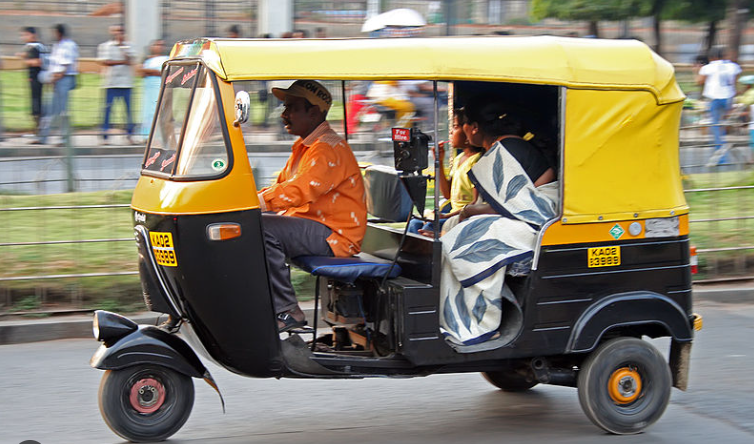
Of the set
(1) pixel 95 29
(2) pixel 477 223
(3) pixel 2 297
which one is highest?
(1) pixel 95 29

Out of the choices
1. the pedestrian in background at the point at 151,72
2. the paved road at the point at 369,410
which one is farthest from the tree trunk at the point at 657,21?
the paved road at the point at 369,410

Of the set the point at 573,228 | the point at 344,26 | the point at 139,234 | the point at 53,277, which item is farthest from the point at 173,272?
the point at 344,26

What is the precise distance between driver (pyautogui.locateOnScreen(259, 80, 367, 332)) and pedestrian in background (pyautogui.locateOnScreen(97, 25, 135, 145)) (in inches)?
167

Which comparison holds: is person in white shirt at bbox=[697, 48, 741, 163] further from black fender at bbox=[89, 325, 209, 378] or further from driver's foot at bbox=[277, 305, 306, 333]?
black fender at bbox=[89, 325, 209, 378]

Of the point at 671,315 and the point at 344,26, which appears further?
the point at 344,26

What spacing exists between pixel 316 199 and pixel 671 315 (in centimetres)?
206

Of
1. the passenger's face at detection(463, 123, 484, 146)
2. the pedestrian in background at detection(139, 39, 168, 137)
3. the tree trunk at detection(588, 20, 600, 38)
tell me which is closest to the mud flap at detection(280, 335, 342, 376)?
the passenger's face at detection(463, 123, 484, 146)

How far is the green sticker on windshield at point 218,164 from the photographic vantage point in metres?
4.51

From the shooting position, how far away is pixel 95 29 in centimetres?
1551

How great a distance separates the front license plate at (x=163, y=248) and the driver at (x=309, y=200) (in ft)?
1.61

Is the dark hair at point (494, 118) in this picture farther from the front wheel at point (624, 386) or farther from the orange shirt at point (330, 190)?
the front wheel at point (624, 386)

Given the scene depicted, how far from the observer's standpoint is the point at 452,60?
15.3ft

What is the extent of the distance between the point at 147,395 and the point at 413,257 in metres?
1.58

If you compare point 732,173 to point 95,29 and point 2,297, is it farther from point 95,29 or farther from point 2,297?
point 95,29
